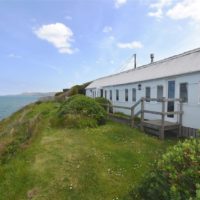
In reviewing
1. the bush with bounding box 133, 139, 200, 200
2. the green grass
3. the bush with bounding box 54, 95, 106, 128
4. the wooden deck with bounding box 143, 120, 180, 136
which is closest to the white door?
the wooden deck with bounding box 143, 120, 180, 136

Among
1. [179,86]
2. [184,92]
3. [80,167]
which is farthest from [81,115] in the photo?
[80,167]

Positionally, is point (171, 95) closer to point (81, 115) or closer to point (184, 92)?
point (184, 92)

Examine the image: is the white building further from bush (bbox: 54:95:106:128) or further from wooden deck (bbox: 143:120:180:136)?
bush (bbox: 54:95:106:128)

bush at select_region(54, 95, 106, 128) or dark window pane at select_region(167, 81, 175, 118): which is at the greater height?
dark window pane at select_region(167, 81, 175, 118)

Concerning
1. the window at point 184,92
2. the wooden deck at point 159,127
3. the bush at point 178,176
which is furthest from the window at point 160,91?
the bush at point 178,176

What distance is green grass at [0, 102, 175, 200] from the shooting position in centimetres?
657

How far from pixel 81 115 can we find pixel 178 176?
1219cm

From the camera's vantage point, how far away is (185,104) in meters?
12.3

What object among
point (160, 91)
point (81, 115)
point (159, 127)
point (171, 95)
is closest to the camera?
point (159, 127)

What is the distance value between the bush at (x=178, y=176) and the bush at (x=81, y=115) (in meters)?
10.7

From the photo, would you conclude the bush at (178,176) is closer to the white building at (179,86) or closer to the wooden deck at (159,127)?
the wooden deck at (159,127)

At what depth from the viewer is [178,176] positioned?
357 cm

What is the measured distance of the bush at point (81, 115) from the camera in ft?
49.2

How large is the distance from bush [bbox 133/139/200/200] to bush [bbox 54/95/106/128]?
35.2ft
